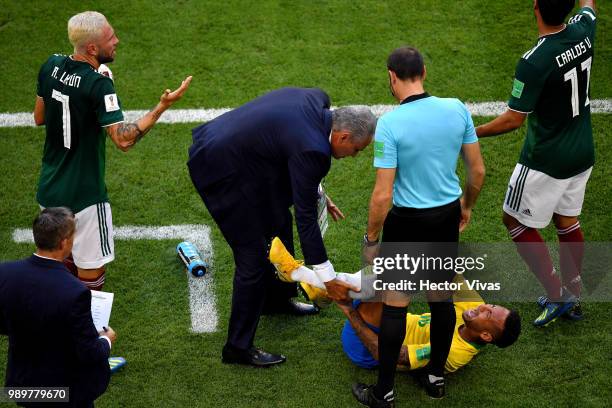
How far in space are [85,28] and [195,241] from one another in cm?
199

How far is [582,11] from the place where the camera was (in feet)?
16.5

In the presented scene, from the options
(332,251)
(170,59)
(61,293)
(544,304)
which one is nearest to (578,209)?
(544,304)

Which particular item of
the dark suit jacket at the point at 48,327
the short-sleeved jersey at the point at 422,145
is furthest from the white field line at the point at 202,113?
the dark suit jacket at the point at 48,327

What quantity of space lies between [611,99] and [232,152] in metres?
4.11

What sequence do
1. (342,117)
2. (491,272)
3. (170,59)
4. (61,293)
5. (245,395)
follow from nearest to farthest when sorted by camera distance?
(61,293)
(342,117)
(245,395)
(491,272)
(170,59)

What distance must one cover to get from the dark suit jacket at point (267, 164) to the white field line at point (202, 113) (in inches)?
94.1

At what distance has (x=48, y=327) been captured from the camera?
3729mm

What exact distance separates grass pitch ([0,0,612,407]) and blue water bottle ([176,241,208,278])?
0.12m

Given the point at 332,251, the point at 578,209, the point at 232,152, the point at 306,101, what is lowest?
the point at 332,251

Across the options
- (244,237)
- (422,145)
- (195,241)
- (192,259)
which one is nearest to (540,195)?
(422,145)

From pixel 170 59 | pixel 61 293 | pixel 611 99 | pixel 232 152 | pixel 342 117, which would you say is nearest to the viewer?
pixel 61 293

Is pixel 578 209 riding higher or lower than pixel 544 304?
higher

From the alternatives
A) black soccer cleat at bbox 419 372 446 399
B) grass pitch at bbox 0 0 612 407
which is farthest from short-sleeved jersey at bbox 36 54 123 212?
black soccer cleat at bbox 419 372 446 399

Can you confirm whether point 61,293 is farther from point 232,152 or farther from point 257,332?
point 257,332
